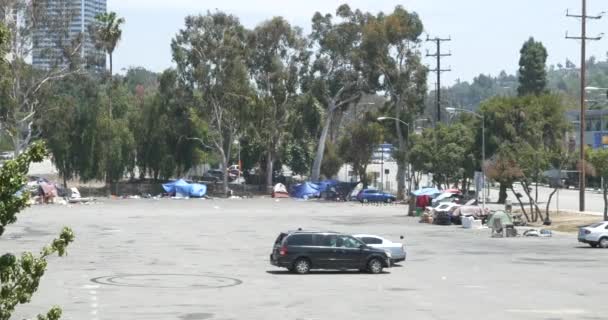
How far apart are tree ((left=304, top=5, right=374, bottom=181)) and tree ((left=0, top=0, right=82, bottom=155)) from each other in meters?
28.5

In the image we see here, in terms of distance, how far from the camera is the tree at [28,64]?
92.6 meters

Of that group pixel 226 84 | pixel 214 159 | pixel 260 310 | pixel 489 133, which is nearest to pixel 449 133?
pixel 489 133

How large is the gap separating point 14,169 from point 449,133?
91.1 meters

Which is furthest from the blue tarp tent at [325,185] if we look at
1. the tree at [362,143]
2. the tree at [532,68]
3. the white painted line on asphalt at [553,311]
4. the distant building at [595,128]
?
the white painted line on asphalt at [553,311]

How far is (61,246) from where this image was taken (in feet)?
27.2

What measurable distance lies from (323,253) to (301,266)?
88cm

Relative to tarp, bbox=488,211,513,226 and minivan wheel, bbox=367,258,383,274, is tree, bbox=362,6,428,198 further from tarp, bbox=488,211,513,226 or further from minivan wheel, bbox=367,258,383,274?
minivan wheel, bbox=367,258,383,274

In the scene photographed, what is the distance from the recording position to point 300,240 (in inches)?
1390

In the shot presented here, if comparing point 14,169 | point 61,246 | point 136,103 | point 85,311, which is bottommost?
point 85,311

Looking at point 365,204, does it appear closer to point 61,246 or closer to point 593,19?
point 593,19

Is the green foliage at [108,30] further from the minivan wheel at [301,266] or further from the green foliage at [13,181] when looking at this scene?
the green foliage at [13,181]

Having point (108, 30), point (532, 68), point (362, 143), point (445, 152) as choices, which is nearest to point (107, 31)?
point (108, 30)

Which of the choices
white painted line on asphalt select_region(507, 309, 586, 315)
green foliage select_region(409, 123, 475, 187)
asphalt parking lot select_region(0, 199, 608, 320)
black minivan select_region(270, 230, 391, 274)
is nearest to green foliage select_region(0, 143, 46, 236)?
asphalt parking lot select_region(0, 199, 608, 320)

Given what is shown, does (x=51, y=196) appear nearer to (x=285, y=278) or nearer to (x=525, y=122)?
(x=525, y=122)
